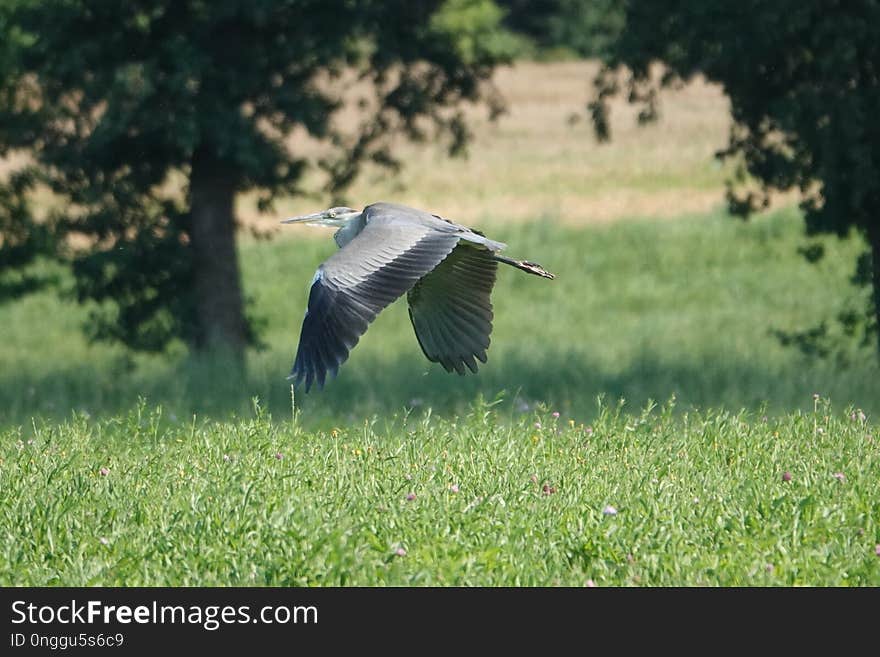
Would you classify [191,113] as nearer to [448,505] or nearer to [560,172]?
[448,505]

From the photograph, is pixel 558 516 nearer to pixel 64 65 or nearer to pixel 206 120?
pixel 206 120

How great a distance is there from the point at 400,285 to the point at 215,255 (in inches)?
317

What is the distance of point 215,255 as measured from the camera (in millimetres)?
14859

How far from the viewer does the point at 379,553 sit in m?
5.00

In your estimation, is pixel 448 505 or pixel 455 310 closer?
pixel 448 505

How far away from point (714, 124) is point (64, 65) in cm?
3113

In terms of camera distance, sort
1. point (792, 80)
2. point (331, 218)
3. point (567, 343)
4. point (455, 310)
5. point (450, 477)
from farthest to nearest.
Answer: point (567, 343) < point (792, 80) < point (331, 218) < point (455, 310) < point (450, 477)

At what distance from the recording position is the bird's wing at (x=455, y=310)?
340 inches

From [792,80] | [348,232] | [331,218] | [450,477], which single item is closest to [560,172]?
[792,80]

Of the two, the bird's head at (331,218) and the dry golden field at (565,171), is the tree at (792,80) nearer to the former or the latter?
the bird's head at (331,218)

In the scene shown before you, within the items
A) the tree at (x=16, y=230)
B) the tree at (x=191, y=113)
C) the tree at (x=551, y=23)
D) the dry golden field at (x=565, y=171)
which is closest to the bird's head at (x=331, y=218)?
the tree at (x=191, y=113)

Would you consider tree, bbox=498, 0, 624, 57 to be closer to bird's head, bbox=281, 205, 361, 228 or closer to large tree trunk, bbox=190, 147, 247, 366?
large tree trunk, bbox=190, 147, 247, 366

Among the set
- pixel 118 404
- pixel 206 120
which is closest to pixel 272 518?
pixel 118 404

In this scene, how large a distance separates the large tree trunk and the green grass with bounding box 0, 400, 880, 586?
7586mm
